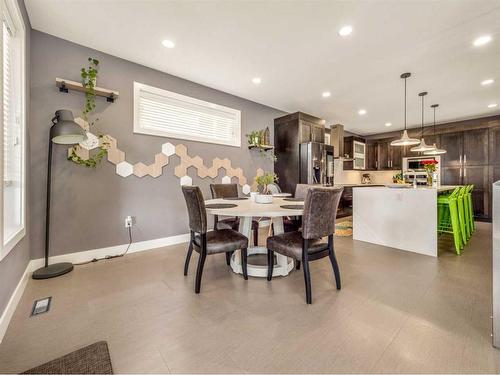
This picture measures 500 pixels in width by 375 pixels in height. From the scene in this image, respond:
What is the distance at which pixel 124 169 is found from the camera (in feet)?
9.62

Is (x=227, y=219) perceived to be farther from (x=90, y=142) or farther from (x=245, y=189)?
(x=90, y=142)

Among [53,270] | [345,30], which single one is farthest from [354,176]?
[53,270]

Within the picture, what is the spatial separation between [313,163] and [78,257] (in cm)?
400

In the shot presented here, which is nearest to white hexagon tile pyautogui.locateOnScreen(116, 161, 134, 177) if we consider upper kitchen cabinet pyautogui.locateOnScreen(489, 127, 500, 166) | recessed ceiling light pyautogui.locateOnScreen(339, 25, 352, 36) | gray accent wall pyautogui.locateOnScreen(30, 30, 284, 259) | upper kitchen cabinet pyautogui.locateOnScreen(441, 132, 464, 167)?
gray accent wall pyautogui.locateOnScreen(30, 30, 284, 259)

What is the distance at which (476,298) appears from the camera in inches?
70.0

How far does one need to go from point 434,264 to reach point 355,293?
136 centimetres

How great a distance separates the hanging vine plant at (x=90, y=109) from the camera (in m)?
2.55

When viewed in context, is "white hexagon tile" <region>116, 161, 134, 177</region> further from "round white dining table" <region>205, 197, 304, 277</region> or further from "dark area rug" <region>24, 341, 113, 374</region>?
"dark area rug" <region>24, 341, 113, 374</region>

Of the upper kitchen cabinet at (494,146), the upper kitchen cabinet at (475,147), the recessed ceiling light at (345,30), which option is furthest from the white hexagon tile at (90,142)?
the upper kitchen cabinet at (494,146)

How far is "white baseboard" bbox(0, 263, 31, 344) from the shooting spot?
1405 mm

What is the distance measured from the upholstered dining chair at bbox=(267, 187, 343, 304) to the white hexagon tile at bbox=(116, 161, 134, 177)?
2.15m

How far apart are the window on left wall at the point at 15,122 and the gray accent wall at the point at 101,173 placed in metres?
0.36

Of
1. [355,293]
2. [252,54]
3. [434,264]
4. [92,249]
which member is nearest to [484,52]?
[434,264]

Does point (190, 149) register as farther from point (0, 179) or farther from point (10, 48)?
point (0, 179)
